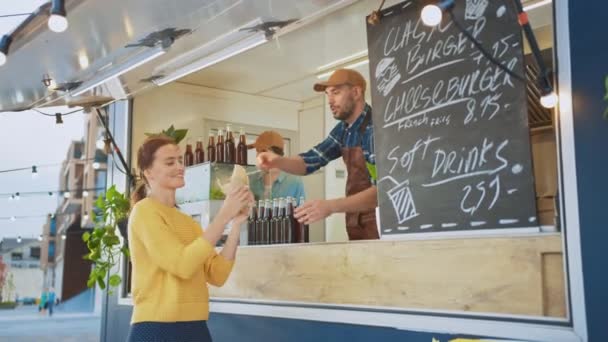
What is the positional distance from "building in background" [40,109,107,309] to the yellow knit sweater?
7865 millimetres

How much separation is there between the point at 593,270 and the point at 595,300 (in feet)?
0.32

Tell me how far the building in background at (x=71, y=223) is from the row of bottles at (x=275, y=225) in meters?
6.69

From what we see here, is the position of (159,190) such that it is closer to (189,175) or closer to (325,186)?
(189,175)

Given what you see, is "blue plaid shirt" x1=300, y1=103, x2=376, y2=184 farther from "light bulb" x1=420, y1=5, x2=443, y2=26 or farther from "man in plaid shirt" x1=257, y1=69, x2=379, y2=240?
"light bulb" x1=420, y1=5, x2=443, y2=26

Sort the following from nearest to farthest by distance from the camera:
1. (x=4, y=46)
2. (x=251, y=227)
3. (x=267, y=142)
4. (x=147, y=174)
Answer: (x=147, y=174)
(x=4, y=46)
(x=251, y=227)
(x=267, y=142)

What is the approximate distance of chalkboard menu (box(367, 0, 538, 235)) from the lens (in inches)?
96.1

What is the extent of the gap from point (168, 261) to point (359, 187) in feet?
4.70

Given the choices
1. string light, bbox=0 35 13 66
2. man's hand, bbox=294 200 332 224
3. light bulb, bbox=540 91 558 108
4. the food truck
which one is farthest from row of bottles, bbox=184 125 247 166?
light bulb, bbox=540 91 558 108

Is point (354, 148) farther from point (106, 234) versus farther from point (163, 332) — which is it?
point (106, 234)

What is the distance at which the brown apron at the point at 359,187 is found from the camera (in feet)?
11.0

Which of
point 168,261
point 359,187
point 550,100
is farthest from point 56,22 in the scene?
point 550,100

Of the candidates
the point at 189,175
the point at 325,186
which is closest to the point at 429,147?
the point at 189,175

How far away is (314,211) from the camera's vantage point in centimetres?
312

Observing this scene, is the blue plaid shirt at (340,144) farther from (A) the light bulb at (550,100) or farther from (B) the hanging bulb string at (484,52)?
(A) the light bulb at (550,100)
